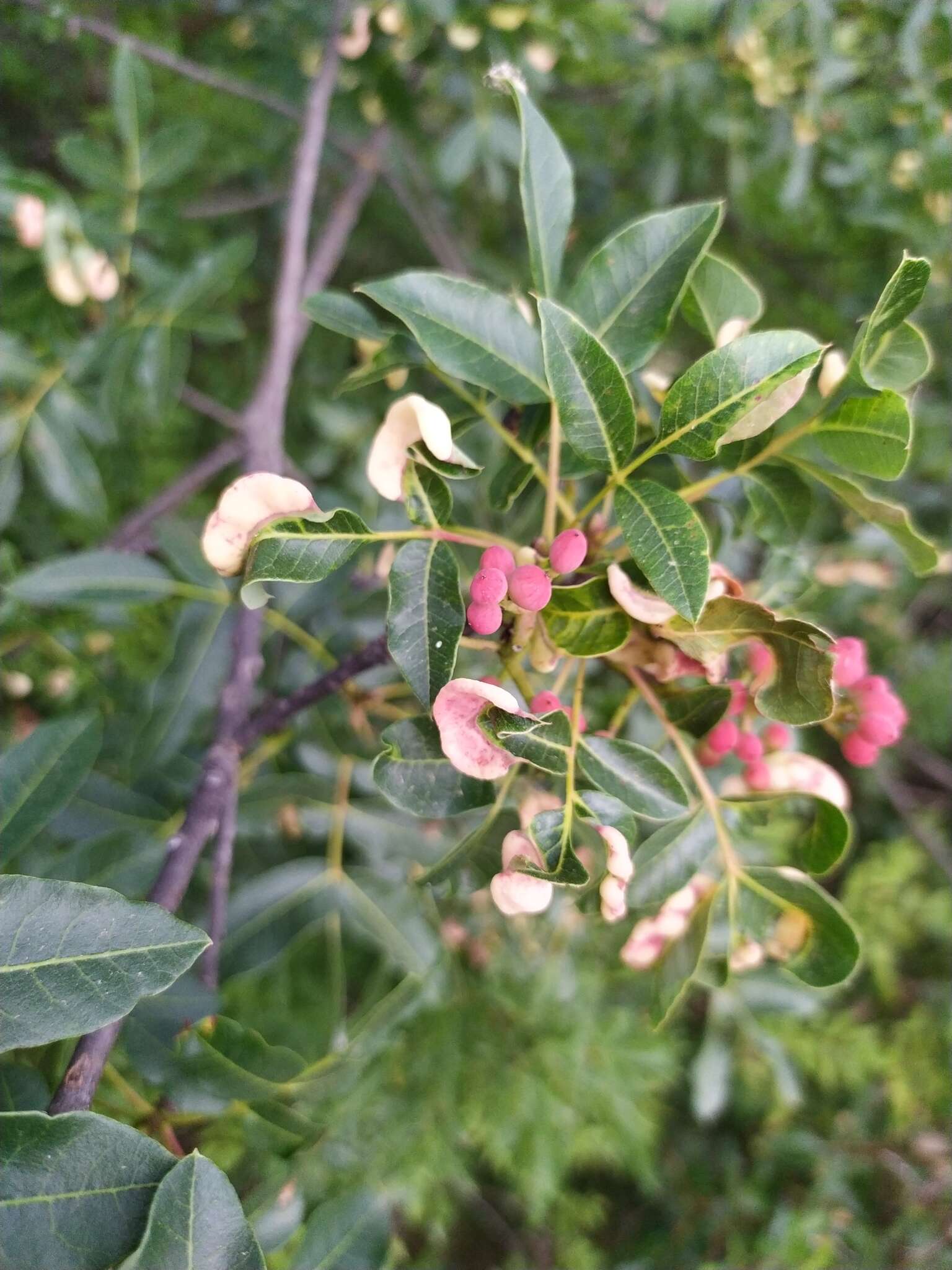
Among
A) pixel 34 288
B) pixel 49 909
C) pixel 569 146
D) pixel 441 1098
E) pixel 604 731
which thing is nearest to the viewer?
pixel 49 909

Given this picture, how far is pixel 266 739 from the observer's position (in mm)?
717

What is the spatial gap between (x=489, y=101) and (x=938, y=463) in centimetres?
99

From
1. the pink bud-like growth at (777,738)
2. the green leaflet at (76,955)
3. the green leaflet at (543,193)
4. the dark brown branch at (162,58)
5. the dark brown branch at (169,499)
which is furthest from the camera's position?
the dark brown branch at (169,499)

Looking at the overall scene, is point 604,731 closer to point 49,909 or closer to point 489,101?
point 49,909

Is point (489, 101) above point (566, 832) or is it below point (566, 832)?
above

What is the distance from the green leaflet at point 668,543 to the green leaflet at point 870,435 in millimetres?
108

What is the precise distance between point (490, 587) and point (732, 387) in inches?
Answer: 5.3

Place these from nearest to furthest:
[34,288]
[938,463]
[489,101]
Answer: [34,288] < [489,101] < [938,463]

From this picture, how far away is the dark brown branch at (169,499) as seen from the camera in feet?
2.95

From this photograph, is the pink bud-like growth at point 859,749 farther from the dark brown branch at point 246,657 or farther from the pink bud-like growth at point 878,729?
the dark brown branch at point 246,657

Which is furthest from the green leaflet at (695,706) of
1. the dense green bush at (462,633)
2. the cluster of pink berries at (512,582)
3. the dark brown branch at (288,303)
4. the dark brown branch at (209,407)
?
the dark brown branch at (209,407)

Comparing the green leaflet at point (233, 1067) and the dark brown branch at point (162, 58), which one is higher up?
the dark brown branch at point (162, 58)

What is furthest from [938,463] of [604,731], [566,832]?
[566,832]

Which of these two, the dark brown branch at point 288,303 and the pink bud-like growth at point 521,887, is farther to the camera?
the dark brown branch at point 288,303
